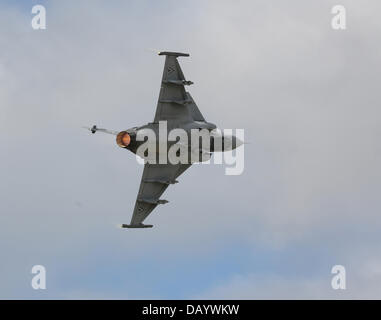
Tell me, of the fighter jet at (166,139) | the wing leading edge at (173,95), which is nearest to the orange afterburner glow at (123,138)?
Answer: the fighter jet at (166,139)

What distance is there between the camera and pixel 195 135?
406ft

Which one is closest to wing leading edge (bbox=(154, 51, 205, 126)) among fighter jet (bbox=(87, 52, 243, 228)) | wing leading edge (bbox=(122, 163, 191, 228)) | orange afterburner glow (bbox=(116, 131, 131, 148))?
fighter jet (bbox=(87, 52, 243, 228))

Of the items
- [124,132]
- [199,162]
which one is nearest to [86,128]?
[124,132]

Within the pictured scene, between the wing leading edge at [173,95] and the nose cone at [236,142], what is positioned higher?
the wing leading edge at [173,95]

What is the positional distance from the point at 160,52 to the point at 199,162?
425 inches

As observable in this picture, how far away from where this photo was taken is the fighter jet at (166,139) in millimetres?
121750

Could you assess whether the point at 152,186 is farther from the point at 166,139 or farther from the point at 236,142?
the point at 236,142

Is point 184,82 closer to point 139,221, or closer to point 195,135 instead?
point 195,135

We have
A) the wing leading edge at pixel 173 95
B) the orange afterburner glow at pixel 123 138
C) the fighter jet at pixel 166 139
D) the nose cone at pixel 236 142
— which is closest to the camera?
the orange afterburner glow at pixel 123 138

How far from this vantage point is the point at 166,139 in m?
122

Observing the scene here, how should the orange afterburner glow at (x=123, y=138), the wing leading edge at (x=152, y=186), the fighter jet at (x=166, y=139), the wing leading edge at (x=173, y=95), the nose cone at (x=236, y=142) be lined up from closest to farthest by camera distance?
the orange afterburner glow at (x=123, y=138) → the fighter jet at (x=166, y=139) → the wing leading edge at (x=173, y=95) → the nose cone at (x=236, y=142) → the wing leading edge at (x=152, y=186)

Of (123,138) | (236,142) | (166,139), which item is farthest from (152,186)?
(123,138)

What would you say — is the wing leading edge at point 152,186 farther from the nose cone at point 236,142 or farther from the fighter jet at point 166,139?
the nose cone at point 236,142

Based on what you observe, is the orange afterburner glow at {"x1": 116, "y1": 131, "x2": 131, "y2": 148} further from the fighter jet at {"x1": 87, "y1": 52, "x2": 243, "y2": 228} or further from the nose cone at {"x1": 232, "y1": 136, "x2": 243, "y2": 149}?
the nose cone at {"x1": 232, "y1": 136, "x2": 243, "y2": 149}
